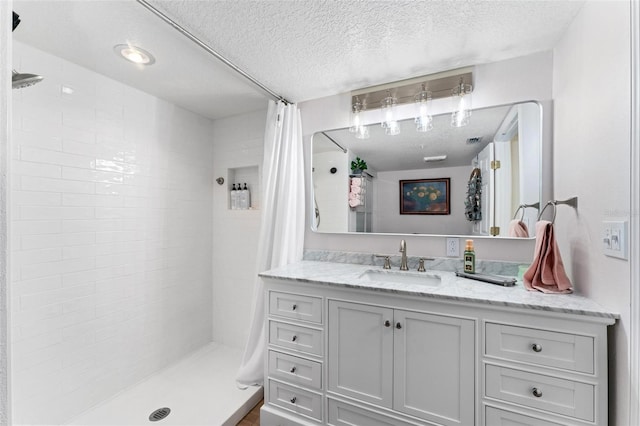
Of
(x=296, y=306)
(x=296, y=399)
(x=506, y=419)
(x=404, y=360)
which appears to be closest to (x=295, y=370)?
(x=296, y=399)

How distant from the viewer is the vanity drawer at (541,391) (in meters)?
1.12

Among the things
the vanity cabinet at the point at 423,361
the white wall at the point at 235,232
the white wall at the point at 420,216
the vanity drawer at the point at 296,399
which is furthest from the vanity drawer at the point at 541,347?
the white wall at the point at 235,232

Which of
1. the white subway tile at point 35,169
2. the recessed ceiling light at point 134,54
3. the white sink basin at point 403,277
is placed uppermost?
the recessed ceiling light at point 134,54

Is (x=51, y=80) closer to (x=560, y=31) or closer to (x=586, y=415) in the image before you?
(x=560, y=31)

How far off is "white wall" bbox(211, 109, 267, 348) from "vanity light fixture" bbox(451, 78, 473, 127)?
1.62 meters

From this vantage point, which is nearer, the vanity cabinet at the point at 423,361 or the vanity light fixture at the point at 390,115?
the vanity cabinet at the point at 423,361

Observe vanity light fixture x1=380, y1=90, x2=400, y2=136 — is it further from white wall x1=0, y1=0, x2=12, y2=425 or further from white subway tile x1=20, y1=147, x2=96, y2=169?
white subway tile x1=20, y1=147, x2=96, y2=169

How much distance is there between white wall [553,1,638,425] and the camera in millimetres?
1039

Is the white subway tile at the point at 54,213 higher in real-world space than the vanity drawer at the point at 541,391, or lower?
higher

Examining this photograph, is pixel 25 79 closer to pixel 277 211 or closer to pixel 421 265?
pixel 277 211

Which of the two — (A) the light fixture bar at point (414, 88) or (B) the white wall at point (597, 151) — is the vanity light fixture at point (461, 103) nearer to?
(A) the light fixture bar at point (414, 88)

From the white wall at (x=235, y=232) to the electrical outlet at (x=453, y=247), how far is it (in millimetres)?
1638

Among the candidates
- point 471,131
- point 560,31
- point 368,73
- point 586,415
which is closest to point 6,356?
point 586,415

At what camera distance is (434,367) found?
1.37 m
